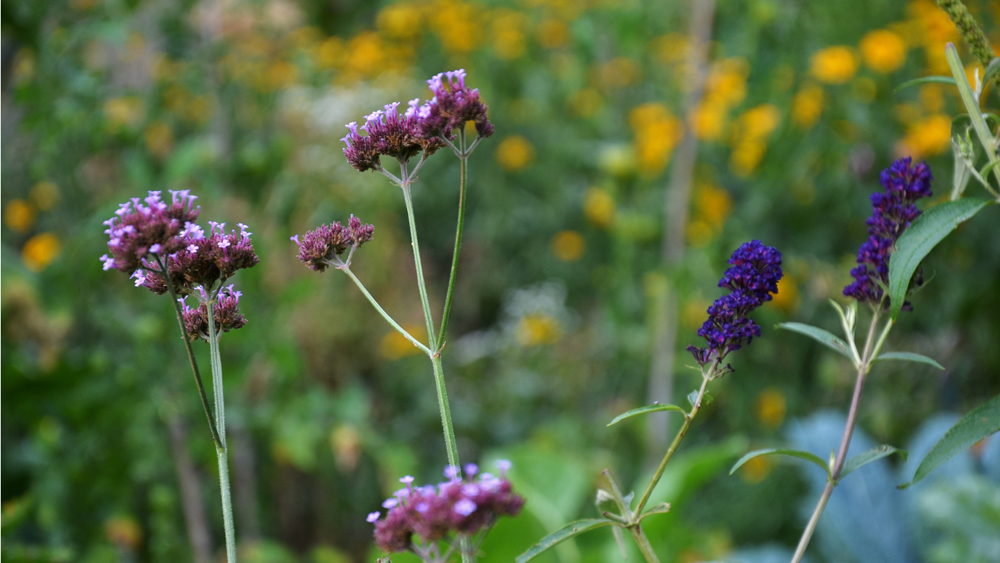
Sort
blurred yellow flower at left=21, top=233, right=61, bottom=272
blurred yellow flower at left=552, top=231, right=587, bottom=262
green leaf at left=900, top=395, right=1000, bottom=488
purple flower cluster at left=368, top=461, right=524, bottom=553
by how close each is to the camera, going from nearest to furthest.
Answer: purple flower cluster at left=368, top=461, right=524, bottom=553 → green leaf at left=900, top=395, right=1000, bottom=488 → blurred yellow flower at left=21, top=233, right=61, bottom=272 → blurred yellow flower at left=552, top=231, right=587, bottom=262

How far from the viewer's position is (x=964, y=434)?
1.77 ft

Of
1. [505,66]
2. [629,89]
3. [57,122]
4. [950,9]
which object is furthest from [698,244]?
[950,9]

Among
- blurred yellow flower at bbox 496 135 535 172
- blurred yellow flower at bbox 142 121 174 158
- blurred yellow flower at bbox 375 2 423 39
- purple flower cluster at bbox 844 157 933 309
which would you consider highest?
blurred yellow flower at bbox 375 2 423 39

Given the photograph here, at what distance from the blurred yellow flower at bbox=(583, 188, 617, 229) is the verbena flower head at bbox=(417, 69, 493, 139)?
185cm

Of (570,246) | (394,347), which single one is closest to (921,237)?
(570,246)

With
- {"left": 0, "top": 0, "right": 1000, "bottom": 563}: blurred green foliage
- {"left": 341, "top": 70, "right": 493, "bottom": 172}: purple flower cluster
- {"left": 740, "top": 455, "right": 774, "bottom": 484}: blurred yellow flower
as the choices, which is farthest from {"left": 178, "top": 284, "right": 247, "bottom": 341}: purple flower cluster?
{"left": 740, "top": 455, "right": 774, "bottom": 484}: blurred yellow flower

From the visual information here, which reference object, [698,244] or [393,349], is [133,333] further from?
[698,244]

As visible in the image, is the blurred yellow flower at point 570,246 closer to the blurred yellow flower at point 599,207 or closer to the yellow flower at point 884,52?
the blurred yellow flower at point 599,207

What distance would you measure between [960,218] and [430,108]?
14.0 inches

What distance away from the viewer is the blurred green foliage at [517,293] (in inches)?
75.9

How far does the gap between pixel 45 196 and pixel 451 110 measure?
212 cm

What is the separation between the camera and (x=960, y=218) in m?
0.52

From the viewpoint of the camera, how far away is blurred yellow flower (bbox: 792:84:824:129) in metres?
2.34

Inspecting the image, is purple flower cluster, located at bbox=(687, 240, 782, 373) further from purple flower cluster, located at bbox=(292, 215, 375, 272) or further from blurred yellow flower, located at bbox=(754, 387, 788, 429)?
blurred yellow flower, located at bbox=(754, 387, 788, 429)
